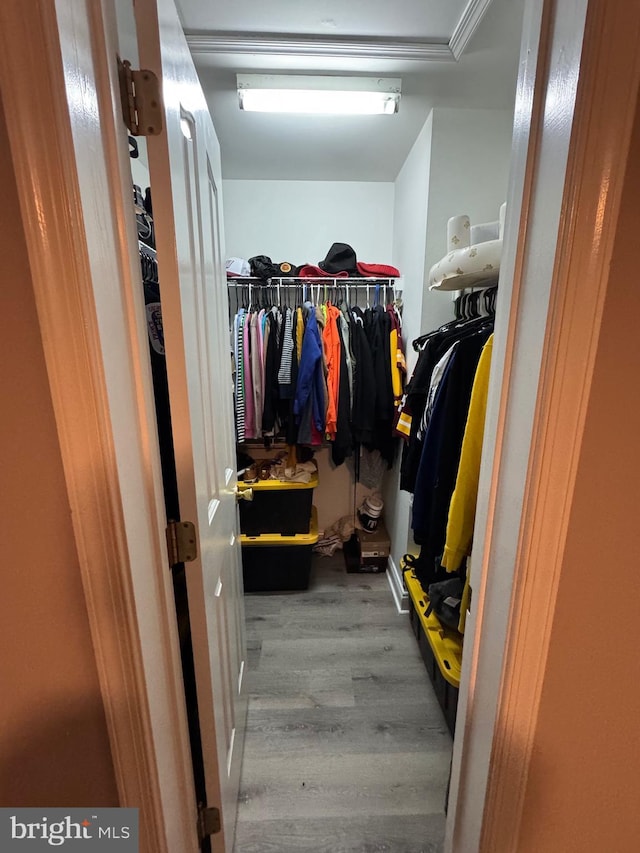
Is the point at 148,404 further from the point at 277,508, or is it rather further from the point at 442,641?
the point at 277,508

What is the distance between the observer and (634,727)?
0.69 metres

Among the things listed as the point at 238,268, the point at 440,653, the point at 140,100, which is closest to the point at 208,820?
the point at 440,653

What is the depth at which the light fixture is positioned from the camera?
153 cm

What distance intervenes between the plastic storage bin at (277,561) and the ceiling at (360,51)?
209cm

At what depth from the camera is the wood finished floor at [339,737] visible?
122 cm

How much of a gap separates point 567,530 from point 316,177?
252cm

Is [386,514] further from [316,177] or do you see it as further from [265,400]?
[316,177]

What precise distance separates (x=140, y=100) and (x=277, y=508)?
1.88 m

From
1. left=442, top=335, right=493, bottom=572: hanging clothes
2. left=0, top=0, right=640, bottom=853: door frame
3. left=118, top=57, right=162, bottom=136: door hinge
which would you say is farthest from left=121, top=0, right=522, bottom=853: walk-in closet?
left=0, top=0, right=640, bottom=853: door frame

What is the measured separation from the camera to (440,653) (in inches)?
60.5

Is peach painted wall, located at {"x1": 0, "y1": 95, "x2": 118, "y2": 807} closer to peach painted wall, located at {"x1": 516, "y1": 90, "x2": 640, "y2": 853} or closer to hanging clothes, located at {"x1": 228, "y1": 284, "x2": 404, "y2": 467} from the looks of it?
peach painted wall, located at {"x1": 516, "y1": 90, "x2": 640, "y2": 853}

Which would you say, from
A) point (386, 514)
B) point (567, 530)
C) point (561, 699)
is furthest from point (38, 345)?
point (386, 514)

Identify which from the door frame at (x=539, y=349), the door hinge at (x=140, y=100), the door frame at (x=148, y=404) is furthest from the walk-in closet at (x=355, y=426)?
the door frame at (x=539, y=349)

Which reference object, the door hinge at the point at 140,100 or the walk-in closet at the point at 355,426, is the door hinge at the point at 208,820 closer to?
the walk-in closet at the point at 355,426
